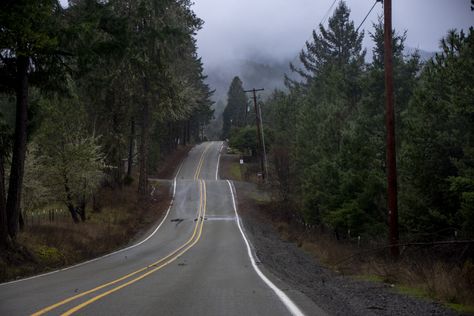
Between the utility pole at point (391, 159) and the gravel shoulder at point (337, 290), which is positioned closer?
the gravel shoulder at point (337, 290)

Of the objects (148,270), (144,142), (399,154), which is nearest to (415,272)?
(148,270)

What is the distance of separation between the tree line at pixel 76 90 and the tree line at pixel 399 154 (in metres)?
11.0

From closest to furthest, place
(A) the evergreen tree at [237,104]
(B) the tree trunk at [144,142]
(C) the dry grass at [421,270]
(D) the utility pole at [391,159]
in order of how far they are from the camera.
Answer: (C) the dry grass at [421,270]
(D) the utility pole at [391,159]
(B) the tree trunk at [144,142]
(A) the evergreen tree at [237,104]

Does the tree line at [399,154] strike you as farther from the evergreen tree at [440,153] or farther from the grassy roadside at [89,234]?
the grassy roadside at [89,234]

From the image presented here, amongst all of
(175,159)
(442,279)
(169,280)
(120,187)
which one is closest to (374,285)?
(442,279)

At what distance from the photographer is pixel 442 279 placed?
1038 cm

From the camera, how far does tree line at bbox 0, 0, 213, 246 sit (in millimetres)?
17422

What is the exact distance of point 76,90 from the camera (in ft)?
68.8

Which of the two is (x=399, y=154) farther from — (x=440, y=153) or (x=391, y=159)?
(x=391, y=159)

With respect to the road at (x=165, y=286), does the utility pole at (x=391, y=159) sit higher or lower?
higher

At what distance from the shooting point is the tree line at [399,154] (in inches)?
691

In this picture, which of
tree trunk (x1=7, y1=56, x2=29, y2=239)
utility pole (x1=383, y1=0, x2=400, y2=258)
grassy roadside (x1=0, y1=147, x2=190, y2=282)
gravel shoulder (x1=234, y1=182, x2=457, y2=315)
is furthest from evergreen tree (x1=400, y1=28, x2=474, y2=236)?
tree trunk (x1=7, y1=56, x2=29, y2=239)

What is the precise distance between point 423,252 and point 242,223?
25.9 metres

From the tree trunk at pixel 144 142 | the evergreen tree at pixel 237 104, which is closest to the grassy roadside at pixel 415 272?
the tree trunk at pixel 144 142
